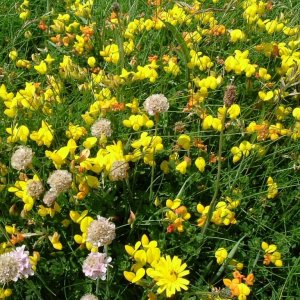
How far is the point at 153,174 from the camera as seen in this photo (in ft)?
6.23

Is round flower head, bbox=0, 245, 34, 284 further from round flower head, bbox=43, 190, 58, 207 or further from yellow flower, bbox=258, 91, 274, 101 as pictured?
yellow flower, bbox=258, 91, 274, 101

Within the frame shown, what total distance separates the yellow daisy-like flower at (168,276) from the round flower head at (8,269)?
36 centimetres

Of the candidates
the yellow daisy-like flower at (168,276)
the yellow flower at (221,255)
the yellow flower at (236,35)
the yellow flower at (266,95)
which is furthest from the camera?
the yellow flower at (236,35)

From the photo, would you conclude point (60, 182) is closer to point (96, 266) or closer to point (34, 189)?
point (34, 189)

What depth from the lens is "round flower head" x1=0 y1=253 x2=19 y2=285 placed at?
1327mm

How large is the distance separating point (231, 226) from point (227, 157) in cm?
28

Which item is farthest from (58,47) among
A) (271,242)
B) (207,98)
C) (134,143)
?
(271,242)

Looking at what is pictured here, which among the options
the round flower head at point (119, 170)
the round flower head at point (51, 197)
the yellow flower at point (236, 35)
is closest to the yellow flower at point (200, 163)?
the round flower head at point (119, 170)

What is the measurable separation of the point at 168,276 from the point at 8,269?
0.44 meters

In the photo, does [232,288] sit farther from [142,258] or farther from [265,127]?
[265,127]

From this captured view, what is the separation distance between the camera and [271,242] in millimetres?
1888

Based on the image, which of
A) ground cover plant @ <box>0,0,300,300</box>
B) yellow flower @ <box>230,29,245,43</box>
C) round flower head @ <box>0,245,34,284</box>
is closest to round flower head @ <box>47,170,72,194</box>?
ground cover plant @ <box>0,0,300,300</box>

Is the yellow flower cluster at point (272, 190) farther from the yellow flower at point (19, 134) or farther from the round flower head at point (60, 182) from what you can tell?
the yellow flower at point (19, 134)

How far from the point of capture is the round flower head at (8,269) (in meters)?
1.33
